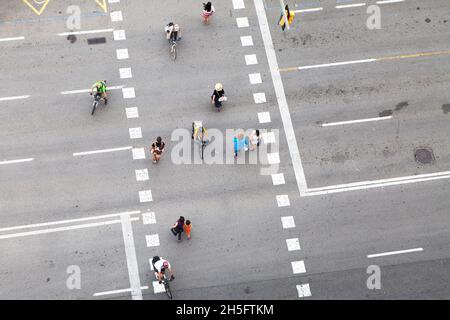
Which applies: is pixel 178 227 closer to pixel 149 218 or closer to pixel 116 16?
pixel 149 218

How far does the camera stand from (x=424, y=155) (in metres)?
39.7

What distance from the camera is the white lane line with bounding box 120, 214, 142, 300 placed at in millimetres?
36031

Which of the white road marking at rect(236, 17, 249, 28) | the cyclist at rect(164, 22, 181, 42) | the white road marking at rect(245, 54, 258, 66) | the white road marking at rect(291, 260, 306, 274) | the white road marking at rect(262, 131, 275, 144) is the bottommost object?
the white road marking at rect(291, 260, 306, 274)

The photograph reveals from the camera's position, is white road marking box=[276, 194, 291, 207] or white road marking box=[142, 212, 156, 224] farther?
white road marking box=[276, 194, 291, 207]

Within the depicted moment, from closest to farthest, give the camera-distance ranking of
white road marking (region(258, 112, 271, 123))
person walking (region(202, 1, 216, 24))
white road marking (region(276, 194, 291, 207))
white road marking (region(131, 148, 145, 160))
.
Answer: white road marking (region(276, 194, 291, 207)) → white road marking (region(131, 148, 145, 160)) → white road marking (region(258, 112, 271, 123)) → person walking (region(202, 1, 216, 24))

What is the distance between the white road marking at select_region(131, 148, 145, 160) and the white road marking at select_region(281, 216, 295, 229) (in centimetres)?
744

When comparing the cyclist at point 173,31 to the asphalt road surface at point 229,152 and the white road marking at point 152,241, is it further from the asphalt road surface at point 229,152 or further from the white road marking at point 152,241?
the white road marking at point 152,241

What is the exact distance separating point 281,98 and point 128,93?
25.4ft

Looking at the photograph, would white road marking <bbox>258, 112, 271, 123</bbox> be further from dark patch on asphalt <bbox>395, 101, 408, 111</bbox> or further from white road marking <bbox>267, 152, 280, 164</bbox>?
dark patch on asphalt <bbox>395, 101, 408, 111</bbox>

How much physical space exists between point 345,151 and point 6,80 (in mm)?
17286

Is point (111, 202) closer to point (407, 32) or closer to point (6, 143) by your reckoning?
point (6, 143)

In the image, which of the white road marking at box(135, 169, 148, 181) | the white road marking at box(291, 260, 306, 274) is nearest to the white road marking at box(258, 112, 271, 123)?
the white road marking at box(135, 169, 148, 181)

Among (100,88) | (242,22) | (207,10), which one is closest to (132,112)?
(100,88)

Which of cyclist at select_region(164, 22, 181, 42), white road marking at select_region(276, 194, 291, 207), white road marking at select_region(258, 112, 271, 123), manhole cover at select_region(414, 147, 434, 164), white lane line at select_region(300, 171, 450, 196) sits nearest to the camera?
white road marking at select_region(276, 194, 291, 207)
